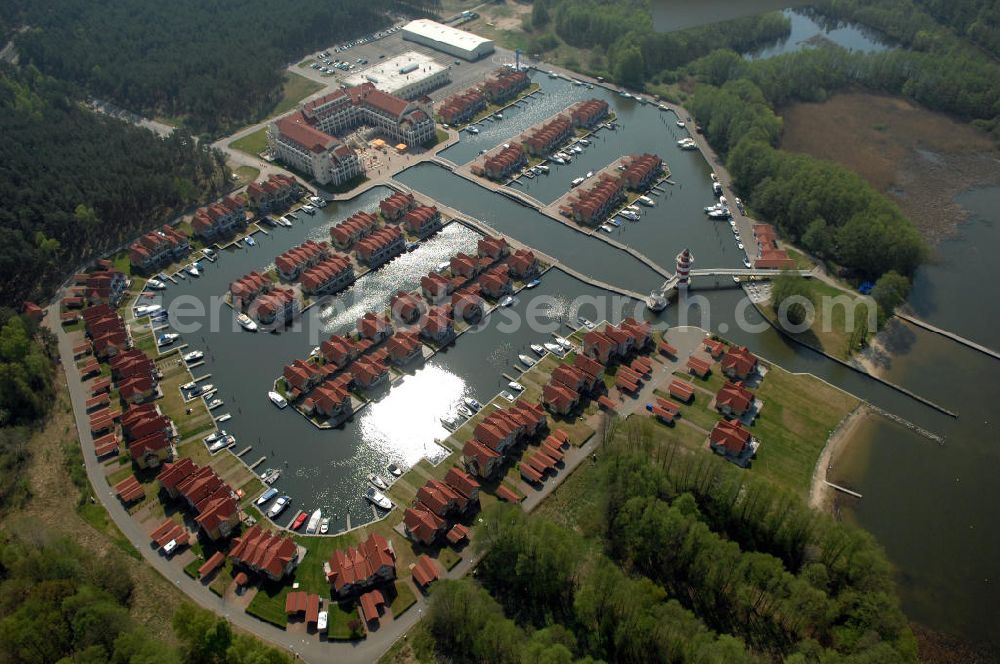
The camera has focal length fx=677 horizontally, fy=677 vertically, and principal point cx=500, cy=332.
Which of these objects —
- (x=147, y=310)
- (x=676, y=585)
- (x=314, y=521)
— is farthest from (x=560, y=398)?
(x=147, y=310)

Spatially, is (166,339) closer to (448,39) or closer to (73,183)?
(73,183)

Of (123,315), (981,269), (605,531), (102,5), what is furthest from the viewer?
(102,5)

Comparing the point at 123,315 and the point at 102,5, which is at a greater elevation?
the point at 102,5

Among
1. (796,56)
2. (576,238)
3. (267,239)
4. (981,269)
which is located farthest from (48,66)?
(981,269)

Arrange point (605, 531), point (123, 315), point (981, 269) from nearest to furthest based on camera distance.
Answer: point (605, 531) < point (123, 315) < point (981, 269)

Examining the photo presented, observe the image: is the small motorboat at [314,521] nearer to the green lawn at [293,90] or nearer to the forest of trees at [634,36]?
the green lawn at [293,90]

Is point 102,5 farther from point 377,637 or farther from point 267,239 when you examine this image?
point 377,637
